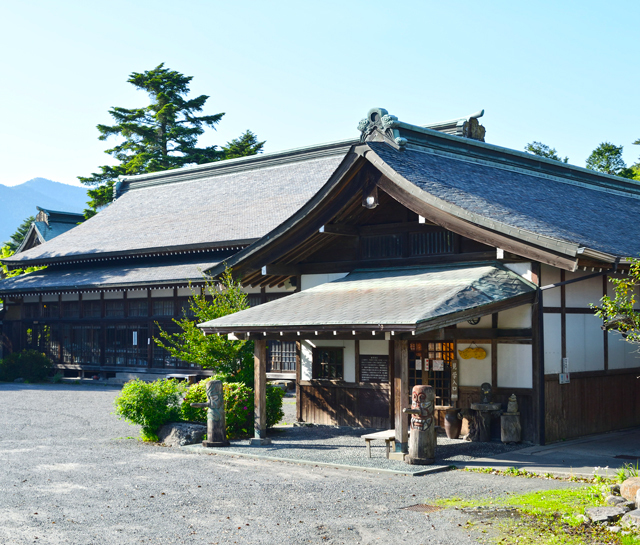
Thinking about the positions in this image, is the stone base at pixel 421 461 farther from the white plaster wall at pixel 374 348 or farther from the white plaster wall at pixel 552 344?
the white plaster wall at pixel 374 348

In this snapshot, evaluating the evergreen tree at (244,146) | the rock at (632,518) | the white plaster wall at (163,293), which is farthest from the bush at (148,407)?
the evergreen tree at (244,146)

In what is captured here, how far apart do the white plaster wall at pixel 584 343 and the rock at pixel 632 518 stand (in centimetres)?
709

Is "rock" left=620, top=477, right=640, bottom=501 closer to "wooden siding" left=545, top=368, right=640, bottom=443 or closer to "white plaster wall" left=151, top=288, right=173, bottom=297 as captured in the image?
"wooden siding" left=545, top=368, right=640, bottom=443

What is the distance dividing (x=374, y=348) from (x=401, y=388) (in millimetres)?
3851

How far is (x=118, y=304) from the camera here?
98.1 ft

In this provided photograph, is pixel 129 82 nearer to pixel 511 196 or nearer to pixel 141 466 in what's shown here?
pixel 511 196

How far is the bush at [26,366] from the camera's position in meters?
30.1

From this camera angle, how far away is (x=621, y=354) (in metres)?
16.5

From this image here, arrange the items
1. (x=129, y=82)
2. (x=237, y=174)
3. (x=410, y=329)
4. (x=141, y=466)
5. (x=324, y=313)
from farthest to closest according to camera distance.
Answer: (x=129, y=82) < (x=237, y=174) < (x=324, y=313) < (x=141, y=466) < (x=410, y=329)

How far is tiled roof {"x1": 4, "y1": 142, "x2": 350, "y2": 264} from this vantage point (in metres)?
29.2

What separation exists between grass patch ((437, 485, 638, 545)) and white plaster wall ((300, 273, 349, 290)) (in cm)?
818

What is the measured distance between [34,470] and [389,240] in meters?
8.60

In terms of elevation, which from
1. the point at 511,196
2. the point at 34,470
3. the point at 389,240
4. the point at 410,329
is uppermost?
the point at 511,196

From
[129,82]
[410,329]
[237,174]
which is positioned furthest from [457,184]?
[129,82]
